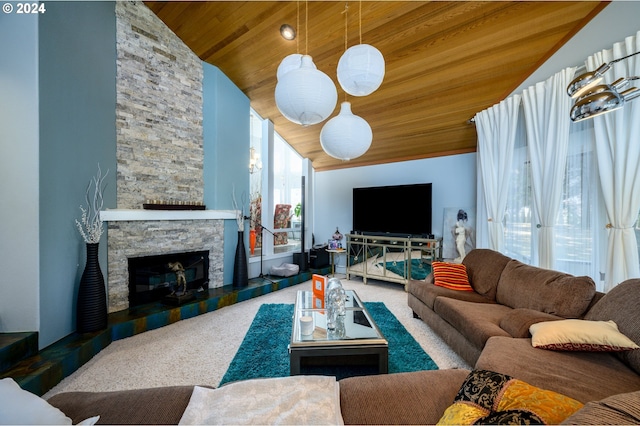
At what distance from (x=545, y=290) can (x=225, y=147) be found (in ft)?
13.0

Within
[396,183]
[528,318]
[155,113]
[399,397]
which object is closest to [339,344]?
[399,397]

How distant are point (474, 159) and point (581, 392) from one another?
356 cm

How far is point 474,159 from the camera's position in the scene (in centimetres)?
402

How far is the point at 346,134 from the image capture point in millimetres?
1594

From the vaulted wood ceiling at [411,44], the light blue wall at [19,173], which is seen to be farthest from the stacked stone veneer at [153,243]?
the vaulted wood ceiling at [411,44]

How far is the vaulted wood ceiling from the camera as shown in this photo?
91.1 inches

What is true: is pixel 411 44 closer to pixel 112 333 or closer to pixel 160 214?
pixel 160 214

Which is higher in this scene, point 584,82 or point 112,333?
point 584,82

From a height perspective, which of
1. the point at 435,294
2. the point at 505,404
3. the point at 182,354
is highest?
the point at 505,404

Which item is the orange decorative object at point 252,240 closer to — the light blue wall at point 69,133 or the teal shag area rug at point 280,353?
the teal shag area rug at point 280,353

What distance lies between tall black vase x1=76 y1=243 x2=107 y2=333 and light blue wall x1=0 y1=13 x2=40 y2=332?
0.32 m

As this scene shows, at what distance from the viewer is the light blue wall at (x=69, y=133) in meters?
2.15

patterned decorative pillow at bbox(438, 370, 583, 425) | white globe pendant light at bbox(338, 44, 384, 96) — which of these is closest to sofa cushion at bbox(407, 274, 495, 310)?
patterned decorative pillow at bbox(438, 370, 583, 425)

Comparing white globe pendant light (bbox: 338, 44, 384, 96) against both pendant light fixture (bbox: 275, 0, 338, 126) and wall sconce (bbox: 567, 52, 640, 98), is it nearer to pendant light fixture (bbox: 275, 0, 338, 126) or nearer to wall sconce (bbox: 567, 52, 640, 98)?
pendant light fixture (bbox: 275, 0, 338, 126)
